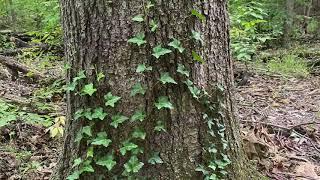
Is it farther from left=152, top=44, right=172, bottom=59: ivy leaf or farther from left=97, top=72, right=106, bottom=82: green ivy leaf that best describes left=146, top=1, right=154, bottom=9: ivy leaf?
left=97, top=72, right=106, bottom=82: green ivy leaf

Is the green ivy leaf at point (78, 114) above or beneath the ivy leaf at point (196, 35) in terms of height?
beneath

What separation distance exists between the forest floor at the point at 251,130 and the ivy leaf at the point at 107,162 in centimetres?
98

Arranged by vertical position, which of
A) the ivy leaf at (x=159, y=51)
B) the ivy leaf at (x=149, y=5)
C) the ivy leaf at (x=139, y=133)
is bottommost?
the ivy leaf at (x=139, y=133)

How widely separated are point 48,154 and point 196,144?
169 centimetres

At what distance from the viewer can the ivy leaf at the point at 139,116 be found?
2165mm

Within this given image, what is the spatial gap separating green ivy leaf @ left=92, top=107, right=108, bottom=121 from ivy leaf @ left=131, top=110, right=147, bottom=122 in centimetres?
16

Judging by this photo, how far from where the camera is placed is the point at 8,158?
3277mm

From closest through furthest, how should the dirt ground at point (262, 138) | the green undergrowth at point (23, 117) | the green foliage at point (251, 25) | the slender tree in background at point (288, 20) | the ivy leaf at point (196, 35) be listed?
the ivy leaf at point (196, 35) < the dirt ground at point (262, 138) < the green undergrowth at point (23, 117) < the green foliage at point (251, 25) < the slender tree in background at point (288, 20)

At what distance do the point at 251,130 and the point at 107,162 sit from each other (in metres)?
1.81

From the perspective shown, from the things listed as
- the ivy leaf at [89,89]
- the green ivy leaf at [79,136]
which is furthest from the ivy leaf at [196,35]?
the green ivy leaf at [79,136]

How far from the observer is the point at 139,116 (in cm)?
216

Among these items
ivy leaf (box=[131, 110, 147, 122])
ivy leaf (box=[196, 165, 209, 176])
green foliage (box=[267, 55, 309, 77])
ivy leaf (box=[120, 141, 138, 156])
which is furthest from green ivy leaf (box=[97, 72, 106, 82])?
green foliage (box=[267, 55, 309, 77])

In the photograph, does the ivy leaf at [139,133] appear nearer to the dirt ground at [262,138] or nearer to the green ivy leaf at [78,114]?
the green ivy leaf at [78,114]

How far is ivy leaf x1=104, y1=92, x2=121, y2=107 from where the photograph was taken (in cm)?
215
